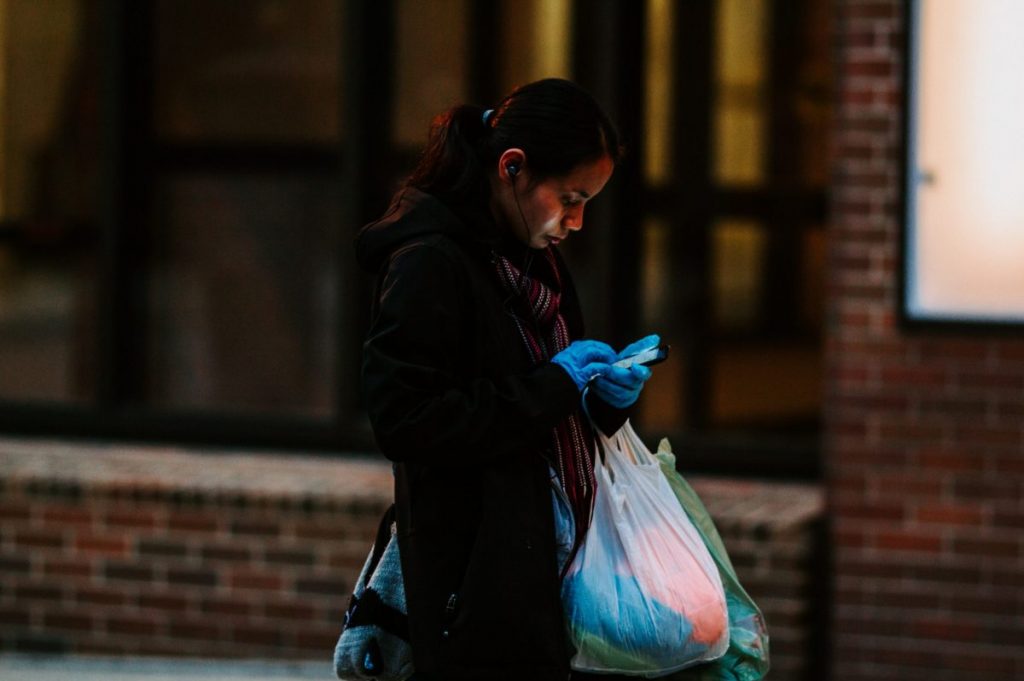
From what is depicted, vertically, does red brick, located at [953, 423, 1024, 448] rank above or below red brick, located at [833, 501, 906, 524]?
above

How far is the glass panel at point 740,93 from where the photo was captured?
242 inches

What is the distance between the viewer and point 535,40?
20.7 feet

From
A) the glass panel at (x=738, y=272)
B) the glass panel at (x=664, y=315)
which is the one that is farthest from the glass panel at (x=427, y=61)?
the glass panel at (x=738, y=272)

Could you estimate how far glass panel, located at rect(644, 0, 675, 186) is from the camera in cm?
621

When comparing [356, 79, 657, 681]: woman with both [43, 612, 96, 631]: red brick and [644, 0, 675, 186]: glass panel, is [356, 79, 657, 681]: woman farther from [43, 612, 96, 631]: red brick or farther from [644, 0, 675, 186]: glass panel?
[43, 612, 96, 631]: red brick

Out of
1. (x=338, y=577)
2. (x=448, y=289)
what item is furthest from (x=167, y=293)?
(x=448, y=289)

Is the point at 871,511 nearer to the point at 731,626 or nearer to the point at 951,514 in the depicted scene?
the point at 951,514

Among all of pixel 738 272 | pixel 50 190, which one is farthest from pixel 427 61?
pixel 50 190

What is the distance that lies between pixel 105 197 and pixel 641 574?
13.3 feet

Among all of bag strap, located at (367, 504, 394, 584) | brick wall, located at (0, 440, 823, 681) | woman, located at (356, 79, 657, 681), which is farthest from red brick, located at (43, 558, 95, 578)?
woman, located at (356, 79, 657, 681)

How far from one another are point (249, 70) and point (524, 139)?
3753 mm

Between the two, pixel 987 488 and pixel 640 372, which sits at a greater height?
pixel 640 372

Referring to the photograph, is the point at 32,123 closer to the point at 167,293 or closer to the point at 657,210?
the point at 167,293

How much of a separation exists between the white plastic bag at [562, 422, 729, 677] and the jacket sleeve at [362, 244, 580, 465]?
0.81 feet
